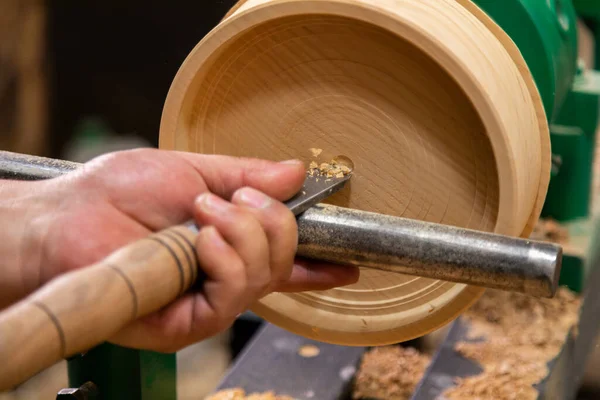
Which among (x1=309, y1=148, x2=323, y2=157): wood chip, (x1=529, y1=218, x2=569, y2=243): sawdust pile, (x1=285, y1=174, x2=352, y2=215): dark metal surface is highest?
(x1=309, y1=148, x2=323, y2=157): wood chip

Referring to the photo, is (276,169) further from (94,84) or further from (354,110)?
(94,84)

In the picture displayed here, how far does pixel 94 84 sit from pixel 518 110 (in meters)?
2.32

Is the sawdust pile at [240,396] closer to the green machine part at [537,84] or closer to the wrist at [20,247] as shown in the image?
the green machine part at [537,84]

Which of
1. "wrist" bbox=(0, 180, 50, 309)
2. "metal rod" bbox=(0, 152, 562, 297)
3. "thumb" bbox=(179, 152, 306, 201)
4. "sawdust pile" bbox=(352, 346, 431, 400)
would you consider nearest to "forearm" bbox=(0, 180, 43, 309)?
"wrist" bbox=(0, 180, 50, 309)

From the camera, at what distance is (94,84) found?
2.85 m

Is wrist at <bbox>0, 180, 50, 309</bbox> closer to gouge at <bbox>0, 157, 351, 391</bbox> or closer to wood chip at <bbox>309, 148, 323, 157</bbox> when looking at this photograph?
gouge at <bbox>0, 157, 351, 391</bbox>

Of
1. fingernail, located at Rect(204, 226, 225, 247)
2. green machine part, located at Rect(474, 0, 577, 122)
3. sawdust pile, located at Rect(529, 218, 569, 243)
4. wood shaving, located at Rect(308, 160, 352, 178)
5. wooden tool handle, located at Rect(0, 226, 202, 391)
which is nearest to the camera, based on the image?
wooden tool handle, located at Rect(0, 226, 202, 391)

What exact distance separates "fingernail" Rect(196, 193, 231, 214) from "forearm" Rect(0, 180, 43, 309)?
0.19 metres

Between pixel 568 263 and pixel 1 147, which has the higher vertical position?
pixel 568 263

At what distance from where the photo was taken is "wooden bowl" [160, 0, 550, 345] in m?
0.76

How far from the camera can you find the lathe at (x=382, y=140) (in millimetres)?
715

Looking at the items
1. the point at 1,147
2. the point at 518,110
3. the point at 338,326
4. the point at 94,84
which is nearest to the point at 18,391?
the point at 1,147

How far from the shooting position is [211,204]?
2.16 ft

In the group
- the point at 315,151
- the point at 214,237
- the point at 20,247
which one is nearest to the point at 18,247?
the point at 20,247
